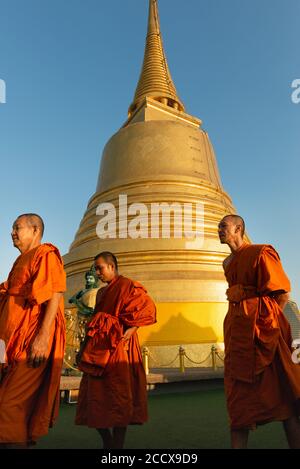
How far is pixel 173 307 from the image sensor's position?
9.27 metres

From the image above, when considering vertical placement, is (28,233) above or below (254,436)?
above

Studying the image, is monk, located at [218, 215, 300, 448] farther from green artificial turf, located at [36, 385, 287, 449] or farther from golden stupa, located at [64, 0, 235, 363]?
golden stupa, located at [64, 0, 235, 363]

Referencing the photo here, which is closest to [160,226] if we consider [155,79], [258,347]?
[258,347]

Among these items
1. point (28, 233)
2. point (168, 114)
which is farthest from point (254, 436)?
point (168, 114)

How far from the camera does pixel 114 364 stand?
9.77ft

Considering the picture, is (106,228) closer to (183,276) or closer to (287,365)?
(183,276)

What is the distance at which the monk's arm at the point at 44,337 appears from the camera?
237 cm

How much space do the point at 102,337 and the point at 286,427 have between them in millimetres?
1455

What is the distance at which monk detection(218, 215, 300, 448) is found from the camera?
254 centimetres

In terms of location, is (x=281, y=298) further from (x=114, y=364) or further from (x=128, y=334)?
(x=114, y=364)

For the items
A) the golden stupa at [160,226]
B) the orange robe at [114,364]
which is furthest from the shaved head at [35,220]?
the golden stupa at [160,226]

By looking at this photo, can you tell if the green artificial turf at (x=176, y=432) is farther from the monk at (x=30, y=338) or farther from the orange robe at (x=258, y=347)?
the monk at (x=30, y=338)
